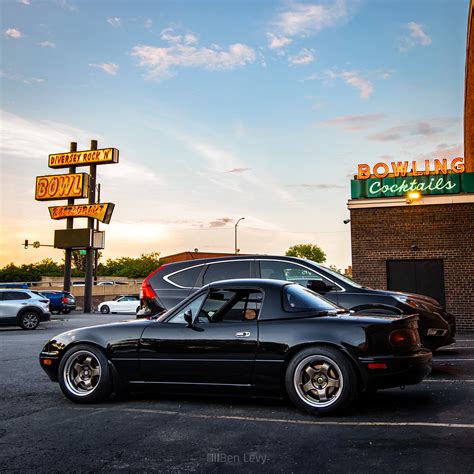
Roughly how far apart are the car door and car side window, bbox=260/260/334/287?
2.28 metres

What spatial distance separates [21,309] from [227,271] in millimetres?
16192

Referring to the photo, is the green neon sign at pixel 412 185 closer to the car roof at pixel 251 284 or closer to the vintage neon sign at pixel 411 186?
the vintage neon sign at pixel 411 186

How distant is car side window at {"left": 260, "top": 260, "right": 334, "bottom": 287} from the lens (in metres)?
8.56

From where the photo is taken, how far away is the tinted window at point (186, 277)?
28.6 feet

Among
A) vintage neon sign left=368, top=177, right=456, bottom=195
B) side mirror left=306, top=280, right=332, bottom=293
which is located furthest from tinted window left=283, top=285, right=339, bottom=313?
vintage neon sign left=368, top=177, right=456, bottom=195

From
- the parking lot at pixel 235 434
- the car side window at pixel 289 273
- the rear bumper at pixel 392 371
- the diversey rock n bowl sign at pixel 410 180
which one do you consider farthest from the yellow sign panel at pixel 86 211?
the rear bumper at pixel 392 371

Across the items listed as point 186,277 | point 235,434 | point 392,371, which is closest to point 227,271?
point 186,277

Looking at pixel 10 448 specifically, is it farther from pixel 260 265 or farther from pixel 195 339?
pixel 260 265

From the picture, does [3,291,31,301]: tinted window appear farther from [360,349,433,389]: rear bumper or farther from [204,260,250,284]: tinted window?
[360,349,433,389]: rear bumper

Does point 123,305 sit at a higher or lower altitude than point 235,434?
higher

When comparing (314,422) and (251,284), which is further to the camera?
(251,284)

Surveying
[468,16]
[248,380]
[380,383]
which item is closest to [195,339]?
[248,380]

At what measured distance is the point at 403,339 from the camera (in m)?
5.85

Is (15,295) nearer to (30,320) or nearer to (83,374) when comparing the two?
(30,320)
